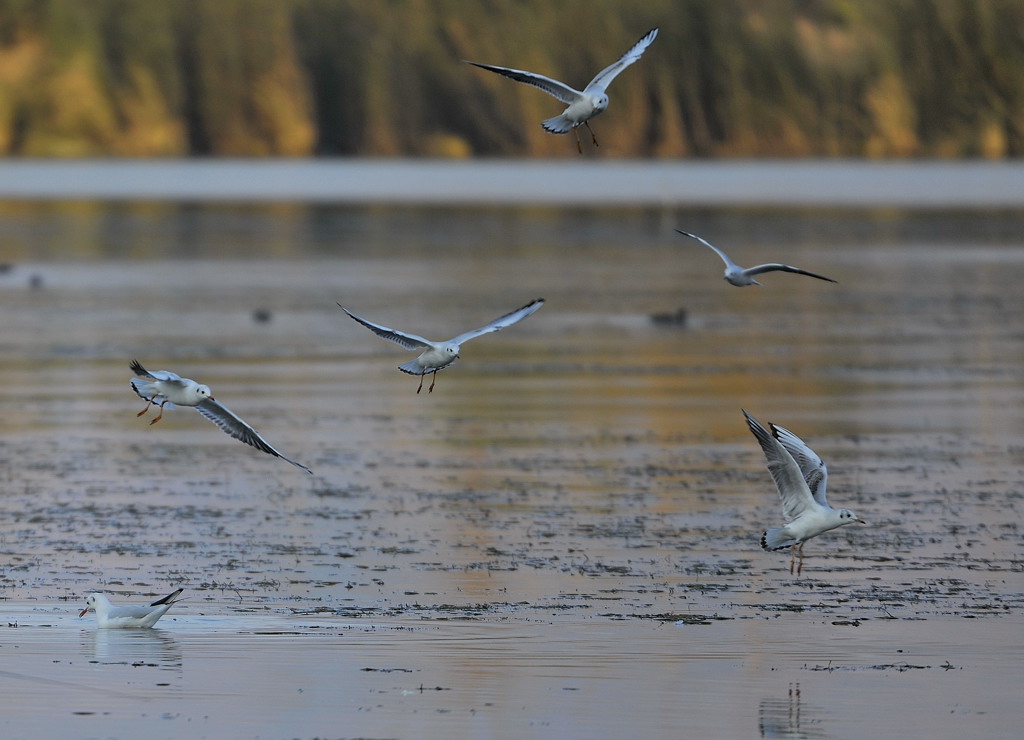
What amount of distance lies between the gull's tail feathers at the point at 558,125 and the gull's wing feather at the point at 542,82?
5.4 inches

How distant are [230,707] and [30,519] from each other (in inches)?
245

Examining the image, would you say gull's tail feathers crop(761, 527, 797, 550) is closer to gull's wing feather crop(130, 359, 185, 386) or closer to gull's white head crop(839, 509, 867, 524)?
gull's white head crop(839, 509, 867, 524)

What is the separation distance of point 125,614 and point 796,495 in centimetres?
420

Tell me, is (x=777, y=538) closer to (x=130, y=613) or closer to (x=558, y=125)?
(x=558, y=125)


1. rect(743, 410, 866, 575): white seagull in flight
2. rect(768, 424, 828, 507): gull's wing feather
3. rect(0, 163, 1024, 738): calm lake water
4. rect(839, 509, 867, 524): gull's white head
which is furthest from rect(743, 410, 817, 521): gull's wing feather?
rect(0, 163, 1024, 738): calm lake water

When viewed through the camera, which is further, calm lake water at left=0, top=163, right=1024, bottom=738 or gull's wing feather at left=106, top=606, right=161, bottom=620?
gull's wing feather at left=106, top=606, right=161, bottom=620

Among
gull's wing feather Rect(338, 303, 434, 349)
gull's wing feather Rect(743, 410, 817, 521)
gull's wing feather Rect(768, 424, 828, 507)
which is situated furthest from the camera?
gull's wing feather Rect(768, 424, 828, 507)

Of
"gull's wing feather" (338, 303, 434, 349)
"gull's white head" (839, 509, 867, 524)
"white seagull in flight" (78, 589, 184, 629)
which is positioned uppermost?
"gull's wing feather" (338, 303, 434, 349)

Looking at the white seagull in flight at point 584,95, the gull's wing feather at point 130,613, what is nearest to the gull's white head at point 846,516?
the white seagull in flight at point 584,95

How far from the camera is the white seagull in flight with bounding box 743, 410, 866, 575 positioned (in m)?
13.4

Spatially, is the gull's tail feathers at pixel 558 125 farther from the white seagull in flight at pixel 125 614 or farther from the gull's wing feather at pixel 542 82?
the white seagull in flight at pixel 125 614

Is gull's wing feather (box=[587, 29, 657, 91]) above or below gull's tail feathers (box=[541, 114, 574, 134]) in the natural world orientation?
above

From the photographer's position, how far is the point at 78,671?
12.5 meters

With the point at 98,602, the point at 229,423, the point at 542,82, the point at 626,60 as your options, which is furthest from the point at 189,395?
A: the point at 626,60
